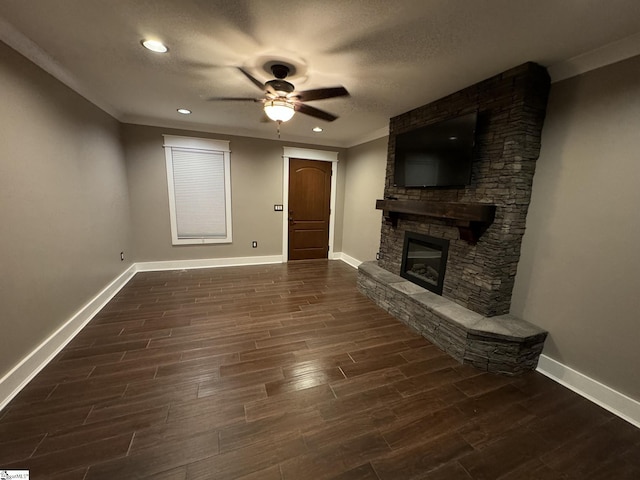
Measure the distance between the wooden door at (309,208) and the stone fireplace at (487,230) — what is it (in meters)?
2.56

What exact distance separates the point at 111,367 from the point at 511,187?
12.1ft

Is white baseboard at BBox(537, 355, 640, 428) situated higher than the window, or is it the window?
the window

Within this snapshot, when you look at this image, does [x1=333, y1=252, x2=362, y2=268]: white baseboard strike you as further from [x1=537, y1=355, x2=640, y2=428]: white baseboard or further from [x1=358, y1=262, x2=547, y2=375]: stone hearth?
[x1=537, y1=355, x2=640, y2=428]: white baseboard

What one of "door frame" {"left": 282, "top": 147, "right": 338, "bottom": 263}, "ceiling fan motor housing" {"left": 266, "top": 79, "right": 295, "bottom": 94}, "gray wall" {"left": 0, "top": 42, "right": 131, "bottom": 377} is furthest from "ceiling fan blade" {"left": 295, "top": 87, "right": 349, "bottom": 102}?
"door frame" {"left": 282, "top": 147, "right": 338, "bottom": 263}

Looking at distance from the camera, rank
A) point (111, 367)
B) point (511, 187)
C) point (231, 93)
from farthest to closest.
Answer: point (231, 93) < point (511, 187) < point (111, 367)

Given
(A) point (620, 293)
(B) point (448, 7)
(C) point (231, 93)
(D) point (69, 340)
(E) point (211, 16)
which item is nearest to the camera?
(B) point (448, 7)

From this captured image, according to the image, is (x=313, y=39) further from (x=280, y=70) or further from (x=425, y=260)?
(x=425, y=260)

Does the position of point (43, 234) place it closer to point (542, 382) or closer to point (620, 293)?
point (542, 382)

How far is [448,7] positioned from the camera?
146cm

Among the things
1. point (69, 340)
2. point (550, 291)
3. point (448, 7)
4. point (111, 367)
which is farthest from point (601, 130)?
point (69, 340)

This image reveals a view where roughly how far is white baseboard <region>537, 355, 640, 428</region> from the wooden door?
402 centimetres

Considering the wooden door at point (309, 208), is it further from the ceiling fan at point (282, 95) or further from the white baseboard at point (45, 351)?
the white baseboard at point (45, 351)

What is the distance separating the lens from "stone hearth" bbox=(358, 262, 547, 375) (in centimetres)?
211

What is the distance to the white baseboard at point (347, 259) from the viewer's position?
204 inches
